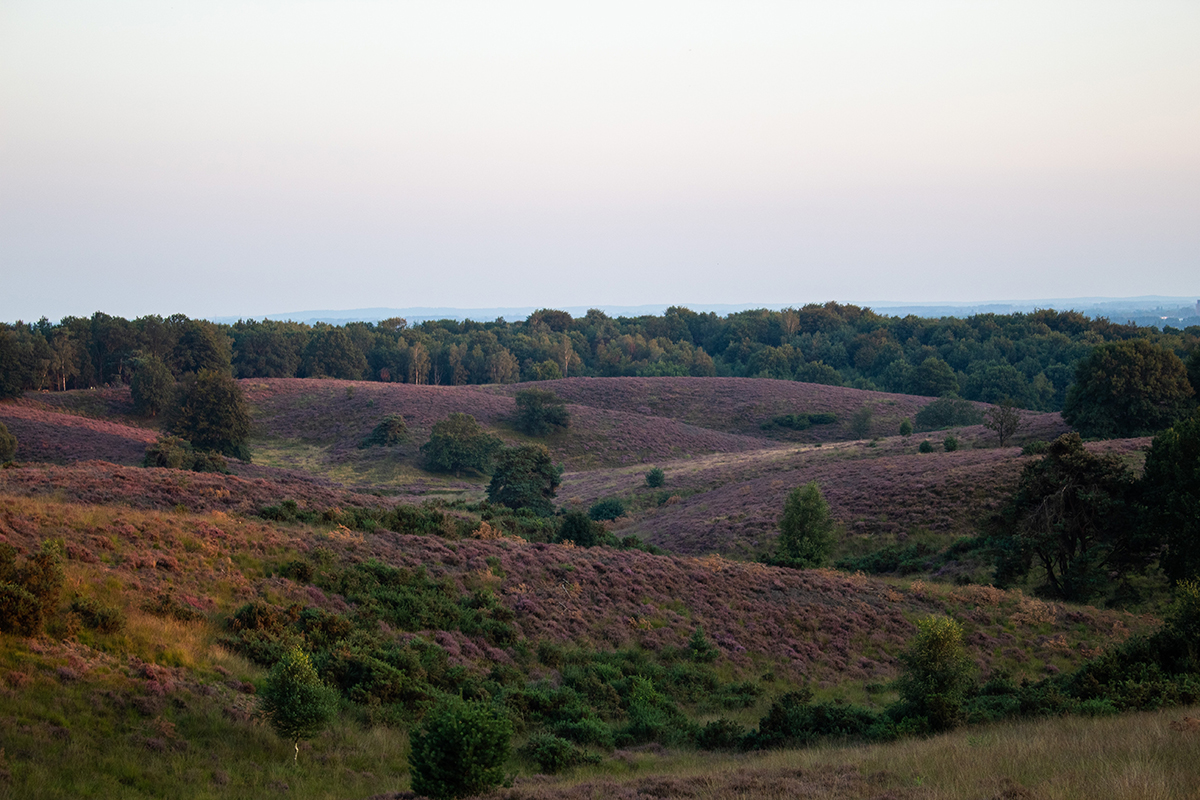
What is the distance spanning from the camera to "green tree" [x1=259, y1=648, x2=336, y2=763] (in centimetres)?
987

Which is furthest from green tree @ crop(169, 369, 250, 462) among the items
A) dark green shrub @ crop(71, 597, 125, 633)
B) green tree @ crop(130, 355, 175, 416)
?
dark green shrub @ crop(71, 597, 125, 633)

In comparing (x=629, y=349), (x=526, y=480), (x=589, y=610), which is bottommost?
(x=526, y=480)

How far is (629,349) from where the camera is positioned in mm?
125438

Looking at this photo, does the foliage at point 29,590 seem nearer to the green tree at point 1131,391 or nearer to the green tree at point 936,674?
the green tree at point 936,674

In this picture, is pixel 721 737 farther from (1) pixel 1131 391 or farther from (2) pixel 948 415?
(2) pixel 948 415

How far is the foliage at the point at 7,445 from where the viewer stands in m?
42.3

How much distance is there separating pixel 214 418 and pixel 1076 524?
2132 inches

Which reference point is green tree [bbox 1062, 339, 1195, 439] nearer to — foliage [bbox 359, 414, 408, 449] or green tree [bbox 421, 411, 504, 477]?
green tree [bbox 421, 411, 504, 477]

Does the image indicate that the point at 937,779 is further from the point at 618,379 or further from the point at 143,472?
the point at 618,379

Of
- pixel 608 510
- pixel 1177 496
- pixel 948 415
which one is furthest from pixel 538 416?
pixel 1177 496

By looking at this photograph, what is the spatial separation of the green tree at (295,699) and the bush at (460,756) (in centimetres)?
228

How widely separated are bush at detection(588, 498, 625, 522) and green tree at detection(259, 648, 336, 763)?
111 ft

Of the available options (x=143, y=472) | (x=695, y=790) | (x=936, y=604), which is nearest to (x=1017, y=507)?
(x=936, y=604)

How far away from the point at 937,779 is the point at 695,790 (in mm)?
2866
